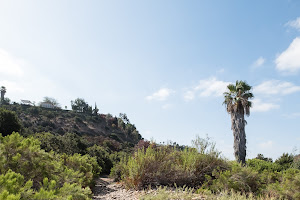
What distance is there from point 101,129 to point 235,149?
3609cm

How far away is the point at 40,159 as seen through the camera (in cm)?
461

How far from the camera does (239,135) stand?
52.9 feet

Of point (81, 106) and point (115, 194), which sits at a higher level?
point (81, 106)

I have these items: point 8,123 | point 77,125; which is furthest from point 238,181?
point 77,125

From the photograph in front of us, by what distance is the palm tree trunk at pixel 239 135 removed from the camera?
15.8 metres

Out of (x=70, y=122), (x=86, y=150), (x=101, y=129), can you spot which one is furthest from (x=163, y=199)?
(x=101, y=129)

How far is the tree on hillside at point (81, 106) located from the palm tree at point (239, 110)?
148ft

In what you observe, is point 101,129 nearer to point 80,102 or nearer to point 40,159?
point 80,102

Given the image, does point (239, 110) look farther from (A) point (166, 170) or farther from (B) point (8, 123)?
(B) point (8, 123)

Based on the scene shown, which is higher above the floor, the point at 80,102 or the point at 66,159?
the point at 80,102

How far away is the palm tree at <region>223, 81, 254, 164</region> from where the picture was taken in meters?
15.9

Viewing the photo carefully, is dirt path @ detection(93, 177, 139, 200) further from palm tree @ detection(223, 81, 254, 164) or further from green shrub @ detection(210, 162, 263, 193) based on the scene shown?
palm tree @ detection(223, 81, 254, 164)

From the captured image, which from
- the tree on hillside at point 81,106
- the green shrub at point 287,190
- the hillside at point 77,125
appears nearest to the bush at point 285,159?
the green shrub at point 287,190

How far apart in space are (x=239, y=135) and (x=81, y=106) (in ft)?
168
